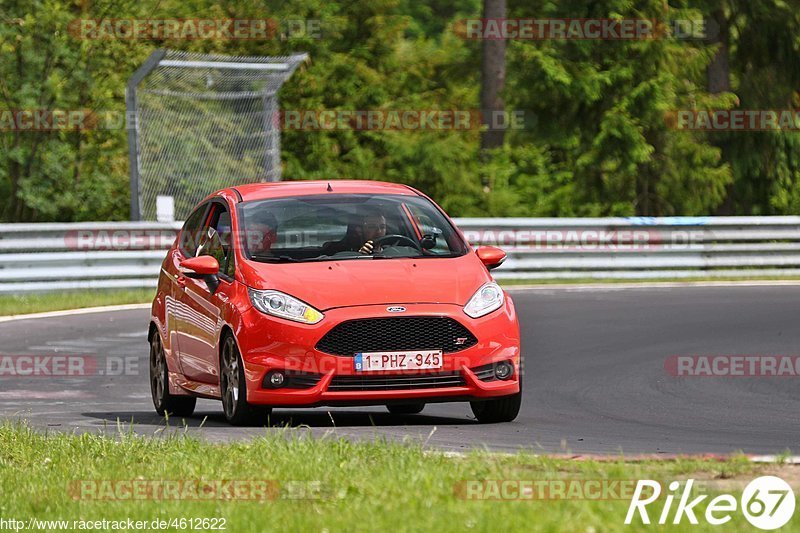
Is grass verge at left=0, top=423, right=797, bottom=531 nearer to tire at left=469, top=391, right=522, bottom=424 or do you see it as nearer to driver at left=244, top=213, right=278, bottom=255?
tire at left=469, top=391, right=522, bottom=424

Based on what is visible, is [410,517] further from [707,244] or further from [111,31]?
[111,31]

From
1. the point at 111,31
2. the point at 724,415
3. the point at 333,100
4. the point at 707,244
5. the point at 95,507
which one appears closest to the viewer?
the point at 95,507

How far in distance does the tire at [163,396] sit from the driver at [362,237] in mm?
1819

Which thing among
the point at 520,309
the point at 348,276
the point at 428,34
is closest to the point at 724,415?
the point at 348,276

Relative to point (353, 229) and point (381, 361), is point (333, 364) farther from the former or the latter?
point (353, 229)

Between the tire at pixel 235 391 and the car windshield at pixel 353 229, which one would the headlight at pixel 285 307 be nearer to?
the tire at pixel 235 391

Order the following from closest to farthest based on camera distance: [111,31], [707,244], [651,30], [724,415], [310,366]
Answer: [310,366] < [724,415] < [707,244] < [111,31] < [651,30]

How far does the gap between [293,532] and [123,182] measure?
27559mm

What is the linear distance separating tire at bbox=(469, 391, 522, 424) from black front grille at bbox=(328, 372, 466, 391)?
640 millimetres

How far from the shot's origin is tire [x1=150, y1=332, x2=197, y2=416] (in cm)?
1273

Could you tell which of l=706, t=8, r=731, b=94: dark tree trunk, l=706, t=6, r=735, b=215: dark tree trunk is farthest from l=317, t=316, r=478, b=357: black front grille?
l=706, t=8, r=731, b=94: dark tree trunk

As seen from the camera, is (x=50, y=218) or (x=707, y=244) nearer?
(x=707, y=244)

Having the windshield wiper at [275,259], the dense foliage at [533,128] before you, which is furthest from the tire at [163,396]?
the dense foliage at [533,128]

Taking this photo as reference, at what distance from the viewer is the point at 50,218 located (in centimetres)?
3278
